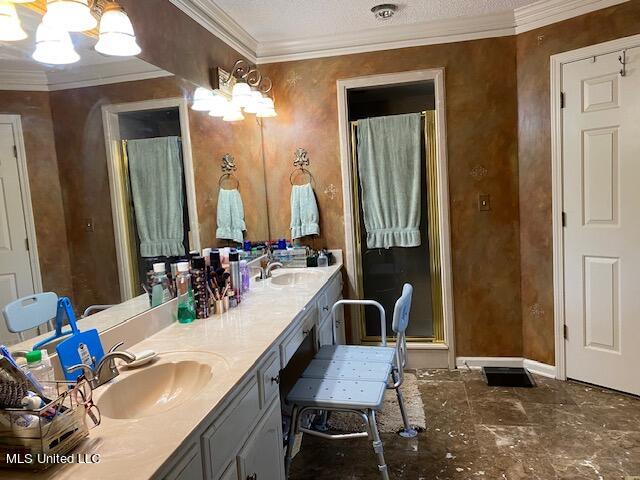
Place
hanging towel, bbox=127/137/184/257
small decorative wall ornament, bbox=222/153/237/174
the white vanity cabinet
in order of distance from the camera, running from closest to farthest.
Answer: the white vanity cabinet < hanging towel, bbox=127/137/184/257 < small decorative wall ornament, bbox=222/153/237/174

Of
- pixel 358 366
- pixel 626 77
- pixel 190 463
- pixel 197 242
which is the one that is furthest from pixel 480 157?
pixel 190 463

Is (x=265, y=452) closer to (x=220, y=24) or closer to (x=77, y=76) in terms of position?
(x=77, y=76)

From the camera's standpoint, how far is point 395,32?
9.78 feet

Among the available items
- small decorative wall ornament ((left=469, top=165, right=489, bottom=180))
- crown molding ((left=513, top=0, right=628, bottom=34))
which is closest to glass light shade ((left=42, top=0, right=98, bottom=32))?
small decorative wall ornament ((left=469, top=165, right=489, bottom=180))

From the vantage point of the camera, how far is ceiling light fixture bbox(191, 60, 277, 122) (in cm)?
246

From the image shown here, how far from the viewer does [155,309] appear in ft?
5.92

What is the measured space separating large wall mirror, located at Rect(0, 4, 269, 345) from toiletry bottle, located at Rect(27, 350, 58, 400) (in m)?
0.20

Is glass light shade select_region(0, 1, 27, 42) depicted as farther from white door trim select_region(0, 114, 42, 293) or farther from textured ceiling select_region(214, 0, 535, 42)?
textured ceiling select_region(214, 0, 535, 42)

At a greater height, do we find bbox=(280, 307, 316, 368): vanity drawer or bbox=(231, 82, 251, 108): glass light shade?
bbox=(231, 82, 251, 108): glass light shade

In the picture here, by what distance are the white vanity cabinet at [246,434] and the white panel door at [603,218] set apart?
1842mm

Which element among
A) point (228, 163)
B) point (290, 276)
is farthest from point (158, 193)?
point (290, 276)

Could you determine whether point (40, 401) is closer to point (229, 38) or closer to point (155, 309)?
point (155, 309)

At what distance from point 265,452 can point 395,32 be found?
8.61 feet

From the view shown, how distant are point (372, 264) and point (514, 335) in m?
1.08
